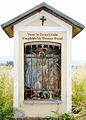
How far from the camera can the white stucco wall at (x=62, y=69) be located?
10375mm

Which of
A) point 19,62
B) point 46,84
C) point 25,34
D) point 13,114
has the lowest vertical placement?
point 13,114

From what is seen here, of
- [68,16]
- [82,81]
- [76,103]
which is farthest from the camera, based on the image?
[82,81]

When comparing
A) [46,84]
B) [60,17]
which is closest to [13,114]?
[46,84]

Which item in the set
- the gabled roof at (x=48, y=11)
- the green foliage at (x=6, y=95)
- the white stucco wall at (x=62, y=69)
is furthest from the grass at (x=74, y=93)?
the gabled roof at (x=48, y=11)

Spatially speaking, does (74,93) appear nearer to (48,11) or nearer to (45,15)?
(45,15)

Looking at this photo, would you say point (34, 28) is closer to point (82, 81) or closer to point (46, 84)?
point (46, 84)

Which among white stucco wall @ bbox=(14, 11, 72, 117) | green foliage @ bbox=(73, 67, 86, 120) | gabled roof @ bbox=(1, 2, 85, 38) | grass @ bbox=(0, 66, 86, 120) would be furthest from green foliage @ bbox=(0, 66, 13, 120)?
green foliage @ bbox=(73, 67, 86, 120)

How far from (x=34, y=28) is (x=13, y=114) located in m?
2.75

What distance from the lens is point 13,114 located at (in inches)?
408

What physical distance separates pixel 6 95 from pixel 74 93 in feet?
8.28

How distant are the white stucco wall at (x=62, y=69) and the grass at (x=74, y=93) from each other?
47 centimetres

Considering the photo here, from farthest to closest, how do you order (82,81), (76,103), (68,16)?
(82,81)
(76,103)
(68,16)

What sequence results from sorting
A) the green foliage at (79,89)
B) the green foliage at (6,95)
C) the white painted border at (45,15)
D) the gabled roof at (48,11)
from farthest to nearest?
the green foliage at (79,89) < the green foliage at (6,95) < the white painted border at (45,15) < the gabled roof at (48,11)

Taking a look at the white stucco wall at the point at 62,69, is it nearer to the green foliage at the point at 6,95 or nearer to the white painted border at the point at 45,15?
the white painted border at the point at 45,15
